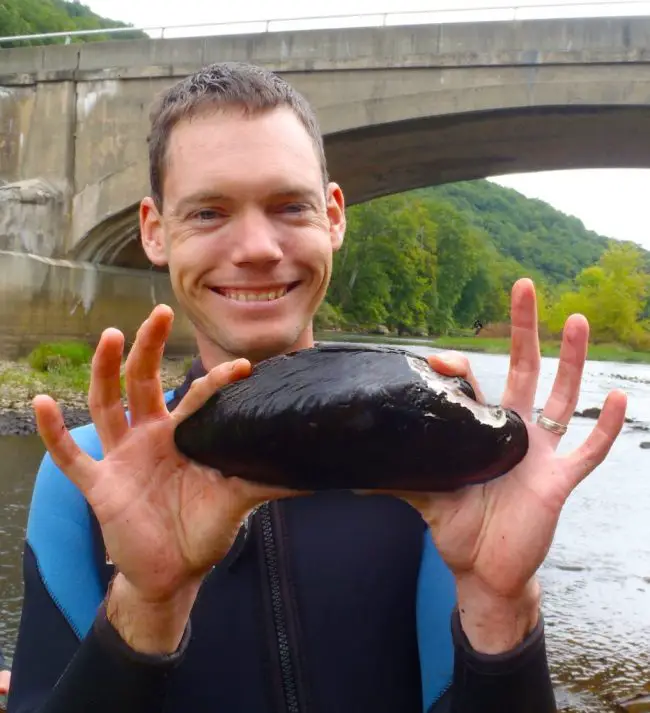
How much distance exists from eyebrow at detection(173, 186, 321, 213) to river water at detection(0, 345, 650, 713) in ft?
11.6

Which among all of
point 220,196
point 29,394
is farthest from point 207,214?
point 29,394

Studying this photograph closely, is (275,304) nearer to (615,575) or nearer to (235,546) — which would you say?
(235,546)

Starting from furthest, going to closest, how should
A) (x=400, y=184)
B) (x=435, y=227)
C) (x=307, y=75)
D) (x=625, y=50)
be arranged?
(x=435, y=227) → (x=400, y=184) → (x=307, y=75) → (x=625, y=50)

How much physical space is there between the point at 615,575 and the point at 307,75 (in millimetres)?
10188

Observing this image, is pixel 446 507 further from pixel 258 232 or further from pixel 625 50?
pixel 625 50

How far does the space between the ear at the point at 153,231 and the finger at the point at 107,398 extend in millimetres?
532

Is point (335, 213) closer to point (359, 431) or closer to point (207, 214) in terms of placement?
point (207, 214)

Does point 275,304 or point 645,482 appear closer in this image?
point 275,304

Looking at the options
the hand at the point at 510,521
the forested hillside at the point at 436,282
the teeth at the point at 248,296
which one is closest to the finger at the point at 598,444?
the hand at the point at 510,521

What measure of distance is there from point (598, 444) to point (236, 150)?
87cm

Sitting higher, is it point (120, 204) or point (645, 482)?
point (120, 204)

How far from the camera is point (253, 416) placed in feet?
3.99

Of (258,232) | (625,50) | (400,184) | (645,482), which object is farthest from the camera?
(400,184)

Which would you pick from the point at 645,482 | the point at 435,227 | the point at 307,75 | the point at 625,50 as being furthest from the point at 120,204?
the point at 435,227
